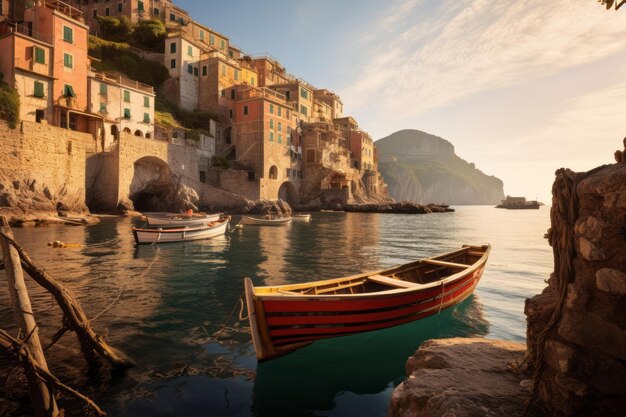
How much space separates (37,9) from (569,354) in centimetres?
4717

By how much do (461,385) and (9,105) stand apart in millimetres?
38255

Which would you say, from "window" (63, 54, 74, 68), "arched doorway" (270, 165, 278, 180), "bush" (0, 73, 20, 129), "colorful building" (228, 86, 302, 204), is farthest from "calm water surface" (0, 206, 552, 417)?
"arched doorway" (270, 165, 278, 180)

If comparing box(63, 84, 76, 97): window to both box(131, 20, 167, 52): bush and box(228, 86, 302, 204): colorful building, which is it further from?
box(131, 20, 167, 52): bush

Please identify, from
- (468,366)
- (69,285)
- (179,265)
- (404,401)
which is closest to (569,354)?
(468,366)

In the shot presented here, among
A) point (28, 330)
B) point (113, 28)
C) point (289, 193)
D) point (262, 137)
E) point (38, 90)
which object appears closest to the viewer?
point (28, 330)

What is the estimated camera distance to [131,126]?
4084cm

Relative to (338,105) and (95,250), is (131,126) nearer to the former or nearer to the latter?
(95,250)

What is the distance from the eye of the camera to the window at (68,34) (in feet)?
114

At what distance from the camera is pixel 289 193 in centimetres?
6588

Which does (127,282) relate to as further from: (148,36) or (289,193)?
(148,36)

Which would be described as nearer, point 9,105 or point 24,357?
point 24,357

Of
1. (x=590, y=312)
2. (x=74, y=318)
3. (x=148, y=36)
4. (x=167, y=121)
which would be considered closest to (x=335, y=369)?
(x=74, y=318)

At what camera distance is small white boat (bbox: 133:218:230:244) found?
21250 millimetres

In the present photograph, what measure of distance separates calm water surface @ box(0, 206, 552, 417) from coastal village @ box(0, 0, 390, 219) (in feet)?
64.0
